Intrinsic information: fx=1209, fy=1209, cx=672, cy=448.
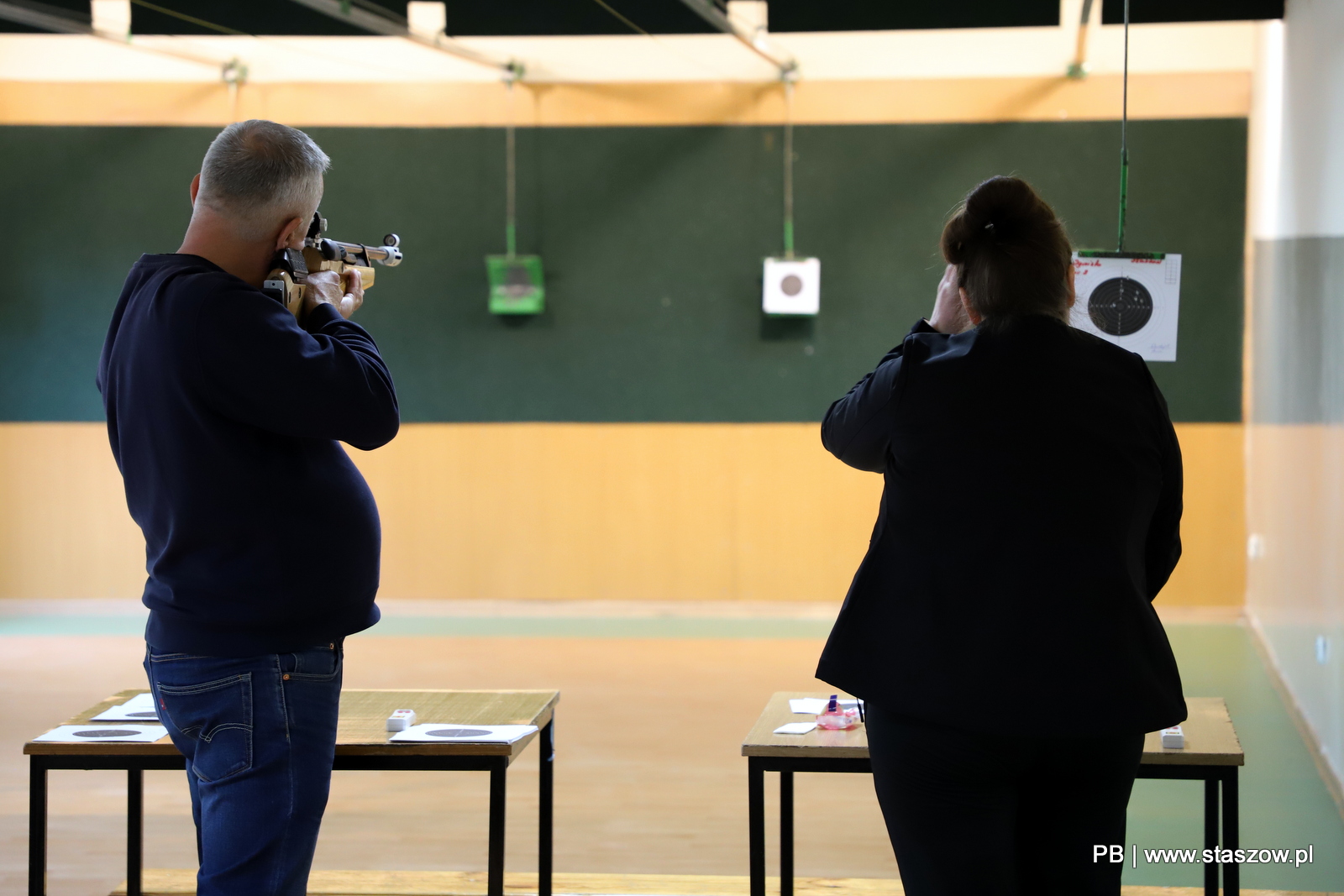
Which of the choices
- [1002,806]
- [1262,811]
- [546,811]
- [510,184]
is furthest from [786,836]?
[510,184]

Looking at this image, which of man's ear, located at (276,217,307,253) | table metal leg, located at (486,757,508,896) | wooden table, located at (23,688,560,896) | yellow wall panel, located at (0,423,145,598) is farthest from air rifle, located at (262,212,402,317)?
yellow wall panel, located at (0,423,145,598)

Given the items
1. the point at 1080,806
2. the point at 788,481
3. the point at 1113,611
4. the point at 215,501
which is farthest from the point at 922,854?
the point at 788,481

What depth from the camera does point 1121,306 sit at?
2318 millimetres

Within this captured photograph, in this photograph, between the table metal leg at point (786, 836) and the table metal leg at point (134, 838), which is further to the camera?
the table metal leg at point (134, 838)

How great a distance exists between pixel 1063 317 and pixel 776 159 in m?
5.08

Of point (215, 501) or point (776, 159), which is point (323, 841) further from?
point (776, 159)

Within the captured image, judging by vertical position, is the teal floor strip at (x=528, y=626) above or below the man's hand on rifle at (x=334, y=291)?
below

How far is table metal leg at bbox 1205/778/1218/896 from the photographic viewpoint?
1.81m

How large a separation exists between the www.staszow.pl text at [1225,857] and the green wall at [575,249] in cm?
344

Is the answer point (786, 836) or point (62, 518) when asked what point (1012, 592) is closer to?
point (786, 836)

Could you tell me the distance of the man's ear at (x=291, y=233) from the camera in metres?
1.42

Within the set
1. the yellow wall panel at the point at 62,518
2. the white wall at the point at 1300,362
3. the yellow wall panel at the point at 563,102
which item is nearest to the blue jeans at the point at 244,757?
the white wall at the point at 1300,362

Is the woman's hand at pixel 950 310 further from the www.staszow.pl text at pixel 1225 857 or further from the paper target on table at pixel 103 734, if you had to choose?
the paper target on table at pixel 103 734

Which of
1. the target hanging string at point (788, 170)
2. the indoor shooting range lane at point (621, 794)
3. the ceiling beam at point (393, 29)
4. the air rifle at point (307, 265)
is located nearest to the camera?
the air rifle at point (307, 265)
